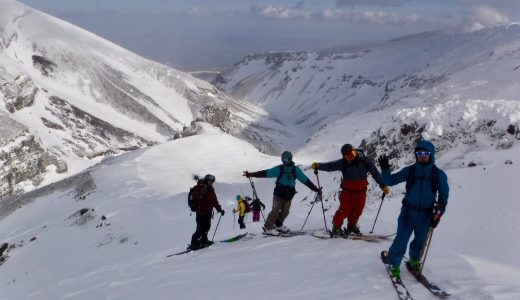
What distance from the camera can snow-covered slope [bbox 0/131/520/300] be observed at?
9.76 meters

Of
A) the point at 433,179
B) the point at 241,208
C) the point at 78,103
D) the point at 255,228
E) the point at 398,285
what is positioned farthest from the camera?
the point at 78,103

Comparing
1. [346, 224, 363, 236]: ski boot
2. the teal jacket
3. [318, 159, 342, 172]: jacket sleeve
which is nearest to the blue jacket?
[318, 159, 342, 172]: jacket sleeve

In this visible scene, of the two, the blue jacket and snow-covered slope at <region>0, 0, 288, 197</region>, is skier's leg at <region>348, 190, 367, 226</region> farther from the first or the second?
snow-covered slope at <region>0, 0, 288, 197</region>

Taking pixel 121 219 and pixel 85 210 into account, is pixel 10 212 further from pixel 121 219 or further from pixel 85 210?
pixel 121 219

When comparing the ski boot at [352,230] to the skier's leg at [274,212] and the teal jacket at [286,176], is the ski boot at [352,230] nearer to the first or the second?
the teal jacket at [286,176]

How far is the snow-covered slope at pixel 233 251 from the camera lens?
9.76 meters

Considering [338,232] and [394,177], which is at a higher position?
[394,177]

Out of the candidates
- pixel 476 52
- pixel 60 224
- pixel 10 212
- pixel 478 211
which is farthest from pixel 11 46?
pixel 478 211

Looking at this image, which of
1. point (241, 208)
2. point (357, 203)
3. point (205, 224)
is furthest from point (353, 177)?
point (241, 208)

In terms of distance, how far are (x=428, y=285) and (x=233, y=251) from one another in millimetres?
6690

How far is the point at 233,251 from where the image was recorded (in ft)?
46.8

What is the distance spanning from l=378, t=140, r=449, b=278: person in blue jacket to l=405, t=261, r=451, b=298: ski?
0.33 ft

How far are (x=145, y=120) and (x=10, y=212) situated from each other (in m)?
99.3

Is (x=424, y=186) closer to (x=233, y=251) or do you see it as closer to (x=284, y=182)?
(x=284, y=182)
